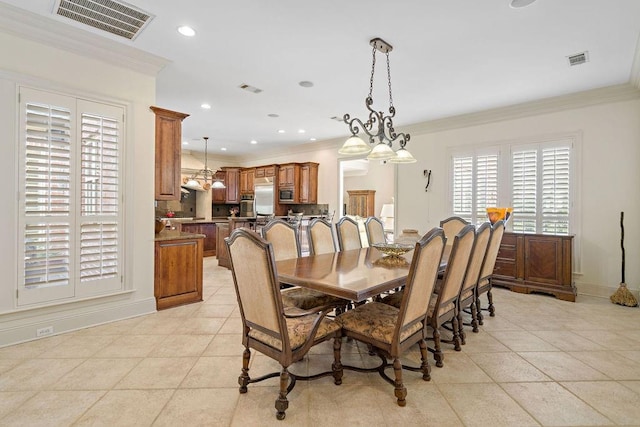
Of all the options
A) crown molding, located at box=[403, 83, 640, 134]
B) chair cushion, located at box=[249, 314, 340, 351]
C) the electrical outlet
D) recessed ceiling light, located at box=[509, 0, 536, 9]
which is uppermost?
recessed ceiling light, located at box=[509, 0, 536, 9]

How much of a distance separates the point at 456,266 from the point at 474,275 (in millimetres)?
734

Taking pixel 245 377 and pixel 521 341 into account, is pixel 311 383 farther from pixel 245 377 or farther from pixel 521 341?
pixel 521 341

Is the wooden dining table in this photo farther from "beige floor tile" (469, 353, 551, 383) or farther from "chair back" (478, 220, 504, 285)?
"beige floor tile" (469, 353, 551, 383)

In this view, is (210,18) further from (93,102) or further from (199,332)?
(199,332)

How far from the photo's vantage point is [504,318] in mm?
3475

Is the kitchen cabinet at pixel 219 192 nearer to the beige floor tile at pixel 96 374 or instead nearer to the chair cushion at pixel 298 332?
the beige floor tile at pixel 96 374

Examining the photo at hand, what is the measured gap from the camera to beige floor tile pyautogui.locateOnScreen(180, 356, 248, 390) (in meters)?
2.16

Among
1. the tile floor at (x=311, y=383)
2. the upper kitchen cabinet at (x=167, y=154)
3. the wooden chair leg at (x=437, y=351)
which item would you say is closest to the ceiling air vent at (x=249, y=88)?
the upper kitchen cabinet at (x=167, y=154)

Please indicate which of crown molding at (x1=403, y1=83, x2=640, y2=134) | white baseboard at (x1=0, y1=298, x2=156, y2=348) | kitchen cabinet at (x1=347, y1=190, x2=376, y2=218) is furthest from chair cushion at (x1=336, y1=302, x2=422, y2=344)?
kitchen cabinet at (x1=347, y1=190, x2=376, y2=218)

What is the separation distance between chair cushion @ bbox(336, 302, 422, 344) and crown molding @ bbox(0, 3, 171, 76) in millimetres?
3202

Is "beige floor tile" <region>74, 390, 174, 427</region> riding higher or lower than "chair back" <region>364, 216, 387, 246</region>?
lower

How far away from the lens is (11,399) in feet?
6.42

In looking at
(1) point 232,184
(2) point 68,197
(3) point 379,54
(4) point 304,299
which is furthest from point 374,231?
(1) point 232,184

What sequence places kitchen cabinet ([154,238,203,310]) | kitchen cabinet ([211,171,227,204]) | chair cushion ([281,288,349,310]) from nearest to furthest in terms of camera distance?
chair cushion ([281,288,349,310])
kitchen cabinet ([154,238,203,310])
kitchen cabinet ([211,171,227,204])
